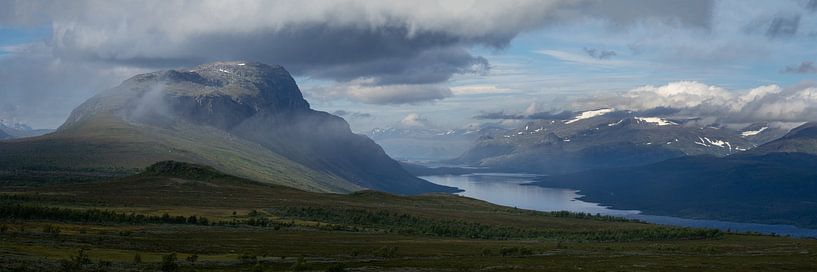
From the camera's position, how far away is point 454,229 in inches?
5281

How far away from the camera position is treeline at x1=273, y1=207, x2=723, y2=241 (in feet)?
427

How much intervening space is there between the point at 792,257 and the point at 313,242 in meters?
57.8

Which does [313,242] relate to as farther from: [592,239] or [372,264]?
[592,239]

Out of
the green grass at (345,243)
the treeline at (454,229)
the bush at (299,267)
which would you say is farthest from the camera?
the treeline at (454,229)

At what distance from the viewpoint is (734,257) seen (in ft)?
284

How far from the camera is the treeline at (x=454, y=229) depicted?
427 ft

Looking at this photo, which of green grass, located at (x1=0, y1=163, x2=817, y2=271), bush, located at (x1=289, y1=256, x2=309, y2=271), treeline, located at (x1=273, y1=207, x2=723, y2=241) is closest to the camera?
bush, located at (x1=289, y1=256, x2=309, y2=271)

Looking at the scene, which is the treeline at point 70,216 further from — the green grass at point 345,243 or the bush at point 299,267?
the bush at point 299,267

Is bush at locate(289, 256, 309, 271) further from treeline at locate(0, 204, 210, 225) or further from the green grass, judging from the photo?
treeline at locate(0, 204, 210, 225)

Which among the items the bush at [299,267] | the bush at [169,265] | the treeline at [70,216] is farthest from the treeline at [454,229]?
the bush at [169,265]

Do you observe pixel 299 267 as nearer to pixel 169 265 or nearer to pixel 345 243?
pixel 169 265

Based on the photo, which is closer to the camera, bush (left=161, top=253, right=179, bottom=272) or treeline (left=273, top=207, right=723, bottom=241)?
bush (left=161, top=253, right=179, bottom=272)

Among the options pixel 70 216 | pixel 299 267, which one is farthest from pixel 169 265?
pixel 70 216

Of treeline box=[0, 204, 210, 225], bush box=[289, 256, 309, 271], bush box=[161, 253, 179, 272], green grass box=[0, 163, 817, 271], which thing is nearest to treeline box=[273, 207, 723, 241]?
green grass box=[0, 163, 817, 271]
